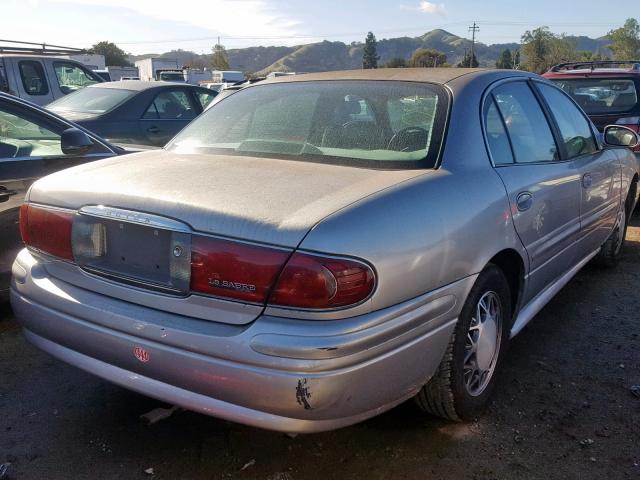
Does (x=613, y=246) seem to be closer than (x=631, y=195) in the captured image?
Yes

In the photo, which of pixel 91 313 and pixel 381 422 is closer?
pixel 91 313

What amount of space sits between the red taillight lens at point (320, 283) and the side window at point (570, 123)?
223cm

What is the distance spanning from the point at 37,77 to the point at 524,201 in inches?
406

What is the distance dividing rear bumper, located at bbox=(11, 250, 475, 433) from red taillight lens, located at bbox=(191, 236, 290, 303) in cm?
11

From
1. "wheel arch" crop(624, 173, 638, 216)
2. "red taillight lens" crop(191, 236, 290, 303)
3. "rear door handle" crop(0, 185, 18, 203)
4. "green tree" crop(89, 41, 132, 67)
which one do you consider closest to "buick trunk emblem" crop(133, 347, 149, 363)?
"red taillight lens" crop(191, 236, 290, 303)

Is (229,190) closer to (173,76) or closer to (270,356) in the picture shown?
(270,356)

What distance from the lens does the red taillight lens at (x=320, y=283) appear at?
1.97m

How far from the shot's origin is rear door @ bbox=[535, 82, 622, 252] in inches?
147

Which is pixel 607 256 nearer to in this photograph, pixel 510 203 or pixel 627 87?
pixel 510 203

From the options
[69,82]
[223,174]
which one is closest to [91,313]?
[223,174]

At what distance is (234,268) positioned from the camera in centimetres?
204

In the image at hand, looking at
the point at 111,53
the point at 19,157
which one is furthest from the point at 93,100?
the point at 111,53

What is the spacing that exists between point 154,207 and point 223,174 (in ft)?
1.36

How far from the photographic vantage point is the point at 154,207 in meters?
2.18
